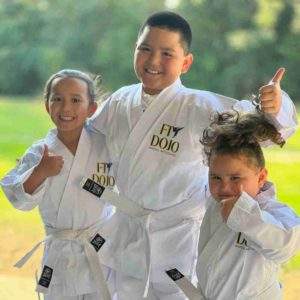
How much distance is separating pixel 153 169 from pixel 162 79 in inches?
9.4

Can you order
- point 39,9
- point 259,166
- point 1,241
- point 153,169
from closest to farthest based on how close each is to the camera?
1. point 259,166
2. point 153,169
3. point 39,9
4. point 1,241

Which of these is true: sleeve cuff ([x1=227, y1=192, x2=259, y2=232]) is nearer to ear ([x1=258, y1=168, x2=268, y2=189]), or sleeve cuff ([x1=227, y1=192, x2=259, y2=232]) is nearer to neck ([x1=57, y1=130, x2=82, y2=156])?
ear ([x1=258, y1=168, x2=268, y2=189])

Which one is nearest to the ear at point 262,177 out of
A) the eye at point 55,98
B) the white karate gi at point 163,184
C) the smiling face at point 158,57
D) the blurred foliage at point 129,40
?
the white karate gi at point 163,184

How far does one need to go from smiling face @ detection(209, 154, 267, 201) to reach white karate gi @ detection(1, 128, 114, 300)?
42 cm

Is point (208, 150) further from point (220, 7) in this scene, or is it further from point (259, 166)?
point (220, 7)

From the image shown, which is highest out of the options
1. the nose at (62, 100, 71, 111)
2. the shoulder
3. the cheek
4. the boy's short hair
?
the boy's short hair

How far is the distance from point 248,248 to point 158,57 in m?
0.56

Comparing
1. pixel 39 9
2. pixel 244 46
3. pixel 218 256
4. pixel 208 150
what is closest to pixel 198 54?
pixel 244 46

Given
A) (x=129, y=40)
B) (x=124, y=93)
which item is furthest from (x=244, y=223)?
(x=129, y=40)

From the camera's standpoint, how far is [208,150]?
1.47 meters

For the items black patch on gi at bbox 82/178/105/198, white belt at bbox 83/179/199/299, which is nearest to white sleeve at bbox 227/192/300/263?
white belt at bbox 83/179/199/299

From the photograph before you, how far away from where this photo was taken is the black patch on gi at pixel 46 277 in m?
1.66

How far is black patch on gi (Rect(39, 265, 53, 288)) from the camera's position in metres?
1.66

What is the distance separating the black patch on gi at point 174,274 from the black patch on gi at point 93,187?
0.92 feet
